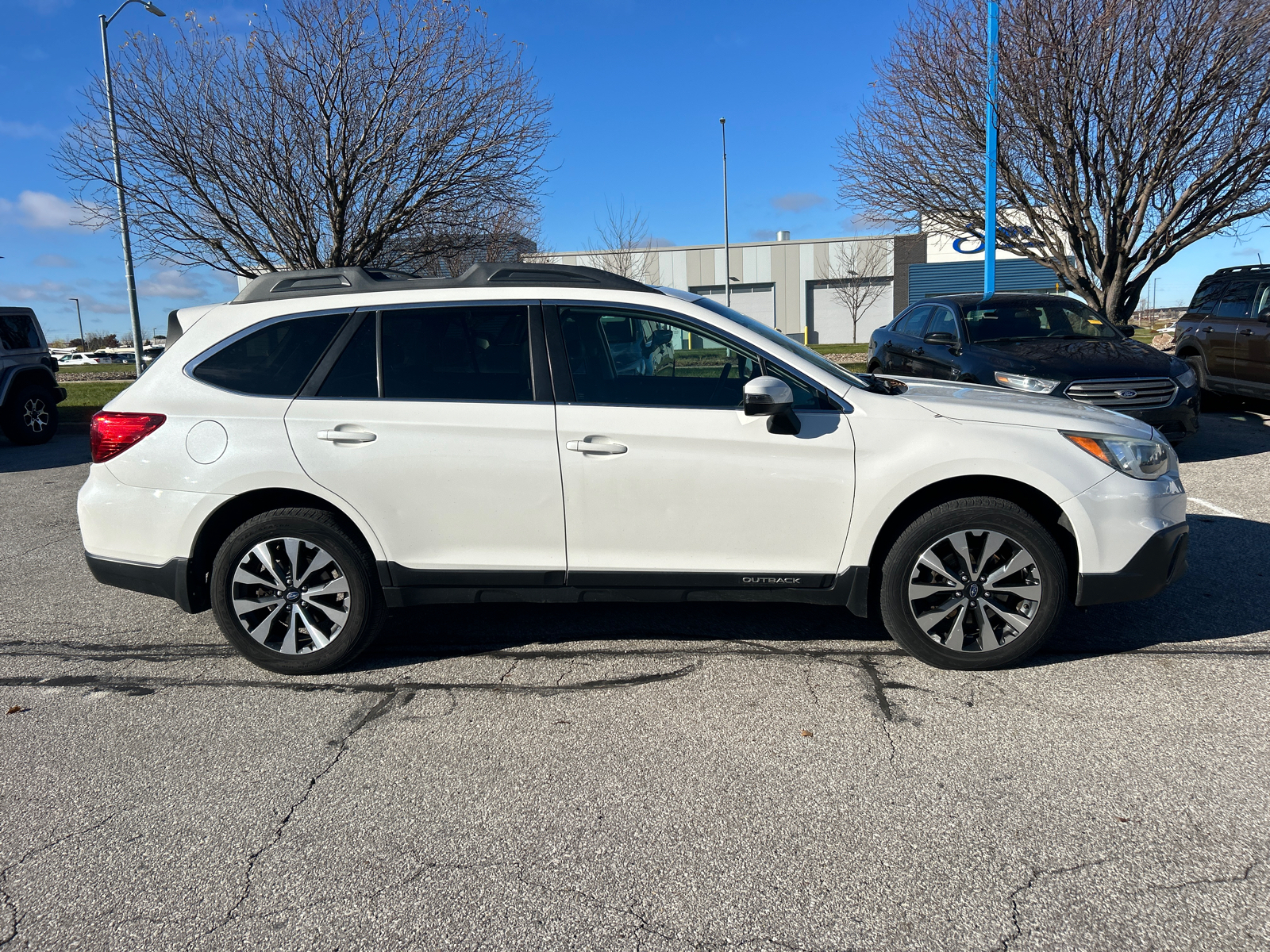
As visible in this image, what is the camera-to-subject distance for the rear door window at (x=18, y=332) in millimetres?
12062

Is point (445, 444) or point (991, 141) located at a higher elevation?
point (991, 141)

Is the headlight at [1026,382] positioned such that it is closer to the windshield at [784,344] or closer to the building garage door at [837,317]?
the windshield at [784,344]

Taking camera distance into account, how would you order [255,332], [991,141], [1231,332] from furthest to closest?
1. [991,141]
2. [1231,332]
3. [255,332]

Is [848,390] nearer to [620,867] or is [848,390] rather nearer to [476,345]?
[476,345]

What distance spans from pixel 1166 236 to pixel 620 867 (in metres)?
16.8

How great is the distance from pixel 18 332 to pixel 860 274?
143 ft

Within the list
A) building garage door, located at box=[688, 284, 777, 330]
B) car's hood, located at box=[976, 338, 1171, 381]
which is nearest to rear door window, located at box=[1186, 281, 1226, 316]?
car's hood, located at box=[976, 338, 1171, 381]

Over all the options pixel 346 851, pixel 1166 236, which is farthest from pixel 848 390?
pixel 1166 236

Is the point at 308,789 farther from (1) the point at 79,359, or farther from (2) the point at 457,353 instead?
(1) the point at 79,359

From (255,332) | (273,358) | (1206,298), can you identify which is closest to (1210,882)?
(273,358)

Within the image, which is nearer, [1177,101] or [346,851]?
[346,851]

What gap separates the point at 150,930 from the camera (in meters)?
2.39

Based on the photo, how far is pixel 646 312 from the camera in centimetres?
405

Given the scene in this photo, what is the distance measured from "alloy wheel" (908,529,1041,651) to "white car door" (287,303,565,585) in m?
1.62
